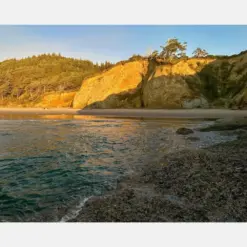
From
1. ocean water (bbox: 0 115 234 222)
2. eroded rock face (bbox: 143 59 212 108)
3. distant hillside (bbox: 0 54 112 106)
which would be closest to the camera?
ocean water (bbox: 0 115 234 222)

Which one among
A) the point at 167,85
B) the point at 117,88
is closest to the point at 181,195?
the point at 167,85

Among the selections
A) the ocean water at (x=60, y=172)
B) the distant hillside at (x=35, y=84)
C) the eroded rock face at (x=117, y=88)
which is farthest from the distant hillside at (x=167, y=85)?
the ocean water at (x=60, y=172)

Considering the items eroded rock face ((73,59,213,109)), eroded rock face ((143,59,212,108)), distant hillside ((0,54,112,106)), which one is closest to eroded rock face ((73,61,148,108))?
eroded rock face ((73,59,213,109))

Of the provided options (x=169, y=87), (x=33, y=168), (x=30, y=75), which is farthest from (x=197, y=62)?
(x=30, y=75)

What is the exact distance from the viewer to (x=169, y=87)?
44188 millimetres

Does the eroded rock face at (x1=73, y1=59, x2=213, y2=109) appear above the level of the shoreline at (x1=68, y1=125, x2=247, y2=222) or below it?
above

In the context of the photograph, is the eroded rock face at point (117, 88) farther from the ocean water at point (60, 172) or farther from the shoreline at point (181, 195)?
the shoreline at point (181, 195)

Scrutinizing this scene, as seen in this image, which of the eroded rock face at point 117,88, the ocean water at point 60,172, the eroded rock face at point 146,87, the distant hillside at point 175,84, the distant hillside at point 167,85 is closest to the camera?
the ocean water at point 60,172

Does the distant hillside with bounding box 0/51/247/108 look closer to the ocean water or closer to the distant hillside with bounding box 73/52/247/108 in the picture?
the distant hillside with bounding box 73/52/247/108

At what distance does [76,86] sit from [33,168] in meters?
61.6

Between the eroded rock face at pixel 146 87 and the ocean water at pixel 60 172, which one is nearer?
the ocean water at pixel 60 172

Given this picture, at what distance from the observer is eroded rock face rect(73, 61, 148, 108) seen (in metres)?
48.0

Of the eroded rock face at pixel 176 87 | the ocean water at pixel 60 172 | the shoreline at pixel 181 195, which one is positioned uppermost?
the eroded rock face at pixel 176 87

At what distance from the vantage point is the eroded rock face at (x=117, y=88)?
157ft
